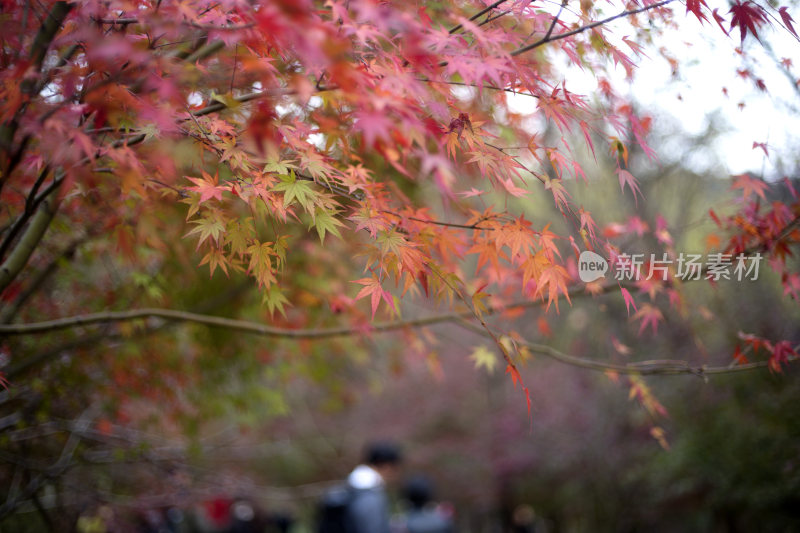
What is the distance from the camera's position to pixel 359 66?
1.64 meters

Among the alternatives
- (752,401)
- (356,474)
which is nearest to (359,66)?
(356,474)

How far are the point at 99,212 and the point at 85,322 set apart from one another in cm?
119

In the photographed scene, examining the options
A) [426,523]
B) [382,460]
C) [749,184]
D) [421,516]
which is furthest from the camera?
[421,516]

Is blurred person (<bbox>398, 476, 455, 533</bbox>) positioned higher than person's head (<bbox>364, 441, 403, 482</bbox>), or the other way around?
person's head (<bbox>364, 441, 403, 482</bbox>)

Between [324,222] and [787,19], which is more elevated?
[787,19]

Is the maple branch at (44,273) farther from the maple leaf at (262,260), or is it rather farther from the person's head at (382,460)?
the person's head at (382,460)

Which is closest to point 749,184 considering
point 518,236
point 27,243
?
point 518,236

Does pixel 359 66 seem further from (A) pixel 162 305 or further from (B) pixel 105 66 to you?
(A) pixel 162 305

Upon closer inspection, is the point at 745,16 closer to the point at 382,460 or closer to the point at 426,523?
the point at 382,460

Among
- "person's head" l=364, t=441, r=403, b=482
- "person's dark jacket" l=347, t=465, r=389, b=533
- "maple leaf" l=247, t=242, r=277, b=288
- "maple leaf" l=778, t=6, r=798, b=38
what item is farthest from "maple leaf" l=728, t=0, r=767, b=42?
"person's head" l=364, t=441, r=403, b=482

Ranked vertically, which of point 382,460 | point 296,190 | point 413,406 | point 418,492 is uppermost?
point 296,190

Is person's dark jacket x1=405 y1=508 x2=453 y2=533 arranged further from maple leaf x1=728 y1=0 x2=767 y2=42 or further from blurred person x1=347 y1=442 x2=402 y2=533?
maple leaf x1=728 y1=0 x2=767 y2=42

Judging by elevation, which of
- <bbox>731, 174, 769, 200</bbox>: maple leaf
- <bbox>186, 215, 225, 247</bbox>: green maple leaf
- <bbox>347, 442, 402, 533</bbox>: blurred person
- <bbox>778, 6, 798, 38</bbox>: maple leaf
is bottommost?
<bbox>347, 442, 402, 533</bbox>: blurred person

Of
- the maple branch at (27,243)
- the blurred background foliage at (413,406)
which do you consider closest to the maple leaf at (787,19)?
the blurred background foliage at (413,406)
